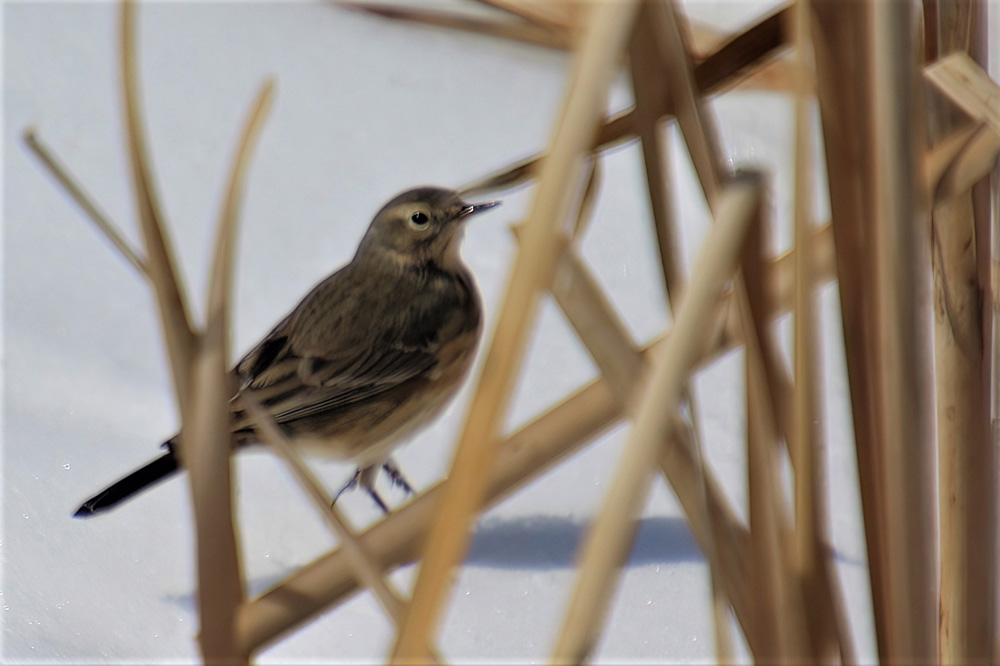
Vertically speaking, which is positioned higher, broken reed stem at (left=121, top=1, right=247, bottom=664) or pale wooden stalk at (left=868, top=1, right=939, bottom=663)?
broken reed stem at (left=121, top=1, right=247, bottom=664)

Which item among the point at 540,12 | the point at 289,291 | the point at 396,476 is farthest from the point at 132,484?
the point at 540,12

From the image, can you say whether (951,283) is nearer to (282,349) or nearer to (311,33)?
(282,349)

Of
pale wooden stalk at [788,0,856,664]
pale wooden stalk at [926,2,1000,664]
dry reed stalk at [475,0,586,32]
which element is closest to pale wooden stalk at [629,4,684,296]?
pale wooden stalk at [788,0,856,664]

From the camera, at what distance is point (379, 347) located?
5.67ft

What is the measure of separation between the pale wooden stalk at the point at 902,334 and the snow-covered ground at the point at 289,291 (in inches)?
25.6

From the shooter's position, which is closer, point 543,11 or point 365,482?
point 365,482

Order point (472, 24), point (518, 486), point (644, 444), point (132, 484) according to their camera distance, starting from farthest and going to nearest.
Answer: point (472, 24) < point (132, 484) < point (518, 486) < point (644, 444)

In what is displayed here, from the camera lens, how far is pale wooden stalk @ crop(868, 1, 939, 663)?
75 centimetres

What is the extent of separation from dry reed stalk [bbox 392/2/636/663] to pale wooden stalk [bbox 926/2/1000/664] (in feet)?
1.70

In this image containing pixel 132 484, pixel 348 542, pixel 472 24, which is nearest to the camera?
pixel 348 542

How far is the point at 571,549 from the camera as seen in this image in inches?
63.0

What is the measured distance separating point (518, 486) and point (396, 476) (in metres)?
1.03

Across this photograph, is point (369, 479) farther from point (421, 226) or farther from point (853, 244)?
point (853, 244)

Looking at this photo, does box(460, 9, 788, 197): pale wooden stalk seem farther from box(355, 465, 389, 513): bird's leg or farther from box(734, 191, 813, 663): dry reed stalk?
box(355, 465, 389, 513): bird's leg
